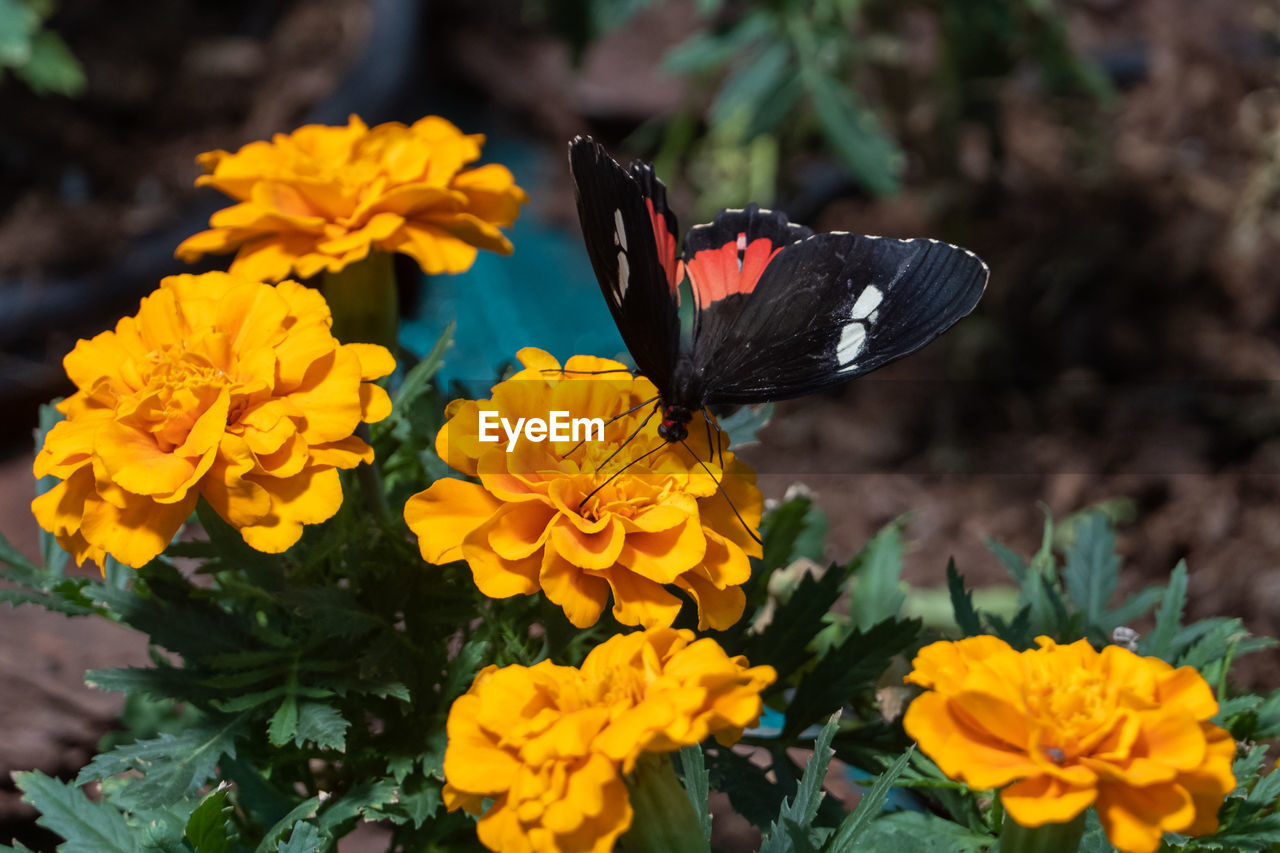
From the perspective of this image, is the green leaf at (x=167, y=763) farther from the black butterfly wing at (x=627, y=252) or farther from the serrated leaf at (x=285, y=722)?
the black butterfly wing at (x=627, y=252)

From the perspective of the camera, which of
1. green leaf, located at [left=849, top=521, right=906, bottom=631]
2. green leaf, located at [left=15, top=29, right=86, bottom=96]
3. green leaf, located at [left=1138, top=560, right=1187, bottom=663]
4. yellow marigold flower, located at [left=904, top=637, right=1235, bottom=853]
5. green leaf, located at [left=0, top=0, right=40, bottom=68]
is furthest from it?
green leaf, located at [left=15, top=29, right=86, bottom=96]

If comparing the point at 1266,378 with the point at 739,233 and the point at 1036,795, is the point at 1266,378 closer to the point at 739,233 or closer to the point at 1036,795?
the point at 739,233

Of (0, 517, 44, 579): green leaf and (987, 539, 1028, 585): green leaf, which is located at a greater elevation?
(0, 517, 44, 579): green leaf

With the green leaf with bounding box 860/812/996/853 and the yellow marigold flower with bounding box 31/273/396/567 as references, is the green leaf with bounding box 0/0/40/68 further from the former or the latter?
the green leaf with bounding box 860/812/996/853

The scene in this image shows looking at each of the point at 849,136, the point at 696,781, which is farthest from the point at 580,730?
the point at 849,136

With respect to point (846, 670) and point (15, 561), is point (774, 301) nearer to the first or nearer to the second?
point (846, 670)

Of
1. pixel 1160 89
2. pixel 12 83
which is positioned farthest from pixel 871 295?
pixel 12 83

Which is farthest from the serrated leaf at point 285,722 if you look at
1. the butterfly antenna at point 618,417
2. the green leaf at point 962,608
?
the green leaf at point 962,608

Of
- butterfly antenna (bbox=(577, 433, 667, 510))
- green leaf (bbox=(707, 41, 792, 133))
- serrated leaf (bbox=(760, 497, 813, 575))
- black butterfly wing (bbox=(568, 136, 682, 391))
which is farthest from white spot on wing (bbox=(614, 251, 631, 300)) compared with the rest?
green leaf (bbox=(707, 41, 792, 133))
